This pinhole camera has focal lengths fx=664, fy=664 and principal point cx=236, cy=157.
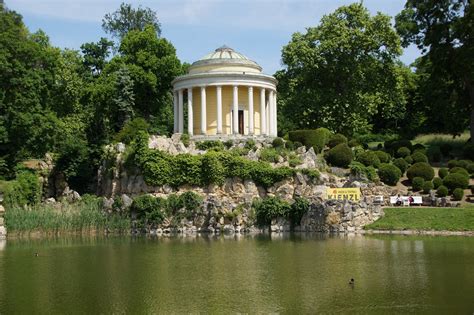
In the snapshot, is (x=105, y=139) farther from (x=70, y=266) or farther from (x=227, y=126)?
(x=70, y=266)

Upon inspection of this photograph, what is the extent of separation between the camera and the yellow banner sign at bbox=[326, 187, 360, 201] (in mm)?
40750

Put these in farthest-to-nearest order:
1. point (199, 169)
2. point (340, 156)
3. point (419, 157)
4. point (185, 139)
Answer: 1. point (419, 157)
2. point (185, 139)
3. point (340, 156)
4. point (199, 169)

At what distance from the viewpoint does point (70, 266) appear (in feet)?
84.1

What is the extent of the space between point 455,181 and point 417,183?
2534 mm

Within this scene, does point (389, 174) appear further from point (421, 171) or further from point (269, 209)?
point (269, 209)

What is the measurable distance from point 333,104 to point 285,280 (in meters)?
38.8

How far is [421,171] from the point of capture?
45.3 m

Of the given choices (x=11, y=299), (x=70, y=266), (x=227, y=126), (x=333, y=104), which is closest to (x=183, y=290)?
(x=11, y=299)

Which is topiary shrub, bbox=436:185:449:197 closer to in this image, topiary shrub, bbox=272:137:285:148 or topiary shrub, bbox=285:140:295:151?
topiary shrub, bbox=285:140:295:151

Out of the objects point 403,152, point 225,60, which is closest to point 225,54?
point 225,60

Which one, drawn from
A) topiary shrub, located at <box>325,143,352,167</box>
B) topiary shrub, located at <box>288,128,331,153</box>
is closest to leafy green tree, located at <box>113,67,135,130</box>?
topiary shrub, located at <box>288,128,331,153</box>

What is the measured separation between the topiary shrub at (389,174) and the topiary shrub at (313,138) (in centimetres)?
572

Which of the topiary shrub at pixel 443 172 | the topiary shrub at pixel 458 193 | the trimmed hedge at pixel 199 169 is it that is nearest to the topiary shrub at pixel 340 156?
the trimmed hedge at pixel 199 169

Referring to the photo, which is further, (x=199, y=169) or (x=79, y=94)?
(x=79, y=94)
